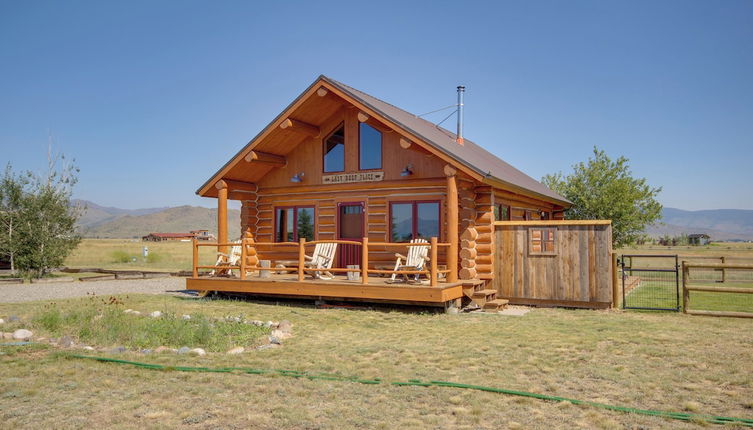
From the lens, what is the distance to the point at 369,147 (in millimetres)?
16109

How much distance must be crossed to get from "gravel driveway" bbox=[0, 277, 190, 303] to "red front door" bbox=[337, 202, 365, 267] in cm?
511

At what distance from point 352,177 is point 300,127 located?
202 cm

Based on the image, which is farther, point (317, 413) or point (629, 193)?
Answer: point (629, 193)

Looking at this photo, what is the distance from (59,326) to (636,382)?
8.77 m

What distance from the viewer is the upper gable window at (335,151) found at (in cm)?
1658

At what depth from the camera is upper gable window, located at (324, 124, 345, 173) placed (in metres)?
16.6

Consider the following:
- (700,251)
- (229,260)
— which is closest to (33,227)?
A: (229,260)

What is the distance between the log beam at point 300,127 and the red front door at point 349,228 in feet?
7.45

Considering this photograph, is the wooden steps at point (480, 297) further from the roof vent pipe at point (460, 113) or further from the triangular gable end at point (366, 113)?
the roof vent pipe at point (460, 113)

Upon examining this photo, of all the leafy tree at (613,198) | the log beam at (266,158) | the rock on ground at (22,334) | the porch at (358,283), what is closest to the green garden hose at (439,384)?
the rock on ground at (22,334)

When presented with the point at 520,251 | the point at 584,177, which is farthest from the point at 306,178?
the point at 584,177

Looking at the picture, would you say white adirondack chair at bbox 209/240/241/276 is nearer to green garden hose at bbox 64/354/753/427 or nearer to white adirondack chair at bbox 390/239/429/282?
white adirondack chair at bbox 390/239/429/282

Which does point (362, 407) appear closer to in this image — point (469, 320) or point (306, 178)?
point (469, 320)

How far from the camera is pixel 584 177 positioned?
3275 centimetres
